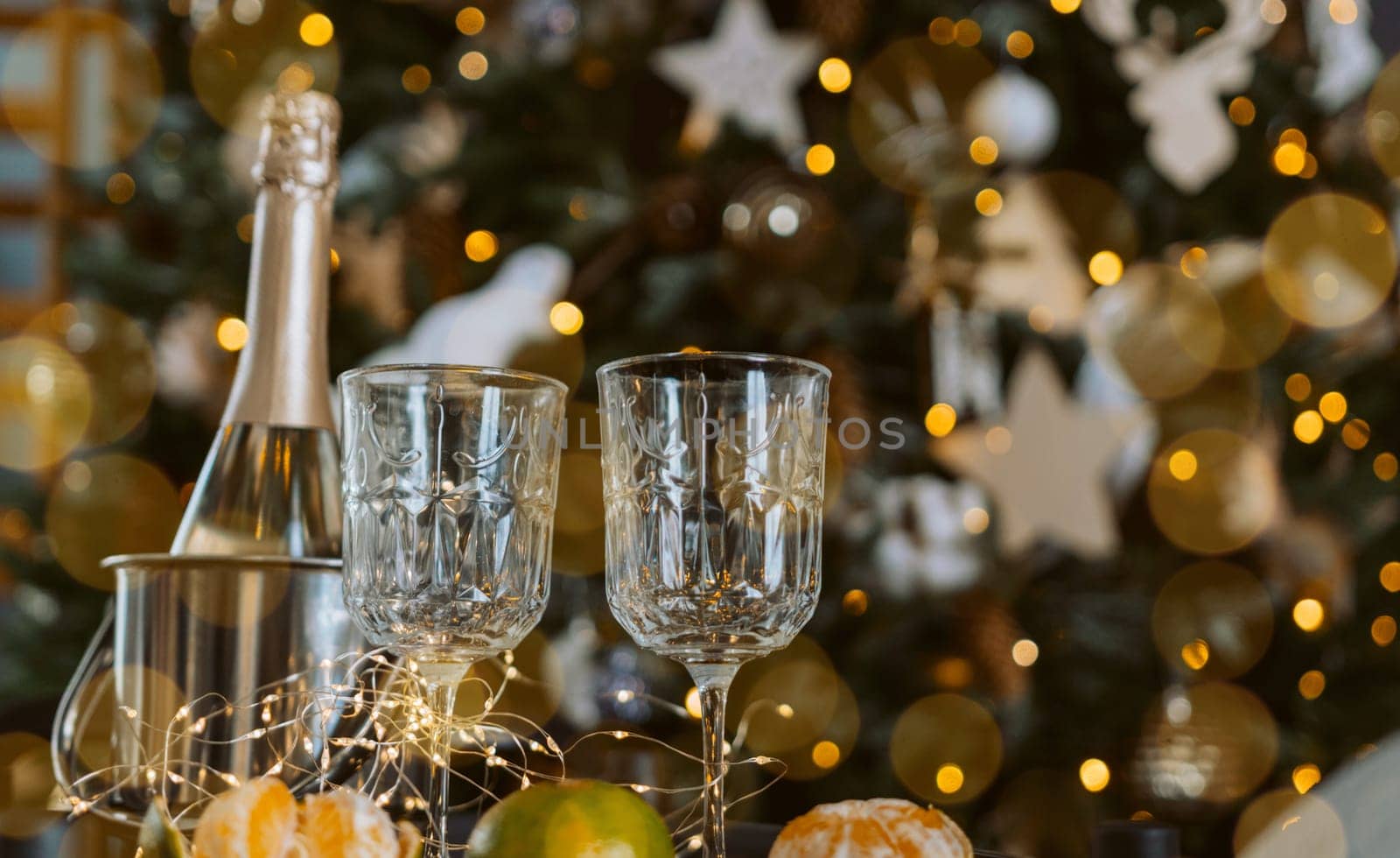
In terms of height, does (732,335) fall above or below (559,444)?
above

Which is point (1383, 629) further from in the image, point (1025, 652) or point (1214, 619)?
point (1025, 652)

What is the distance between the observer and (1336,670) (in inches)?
56.9

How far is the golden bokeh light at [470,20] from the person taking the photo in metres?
1.48

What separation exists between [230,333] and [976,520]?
0.93 metres

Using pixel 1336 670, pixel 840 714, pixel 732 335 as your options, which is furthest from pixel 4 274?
pixel 1336 670

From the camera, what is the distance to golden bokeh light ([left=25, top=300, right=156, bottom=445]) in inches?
58.2

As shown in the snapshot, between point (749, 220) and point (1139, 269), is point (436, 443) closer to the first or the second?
point (749, 220)

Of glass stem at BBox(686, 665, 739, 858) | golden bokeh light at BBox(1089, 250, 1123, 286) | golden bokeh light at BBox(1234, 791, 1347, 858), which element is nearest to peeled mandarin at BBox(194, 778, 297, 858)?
glass stem at BBox(686, 665, 739, 858)

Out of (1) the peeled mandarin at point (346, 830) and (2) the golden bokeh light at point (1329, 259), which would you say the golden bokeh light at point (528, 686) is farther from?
(2) the golden bokeh light at point (1329, 259)

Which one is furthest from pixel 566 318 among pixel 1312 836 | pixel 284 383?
pixel 1312 836

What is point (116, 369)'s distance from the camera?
1.49 meters

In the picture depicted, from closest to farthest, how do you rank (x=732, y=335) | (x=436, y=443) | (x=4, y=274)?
(x=436, y=443) < (x=732, y=335) < (x=4, y=274)

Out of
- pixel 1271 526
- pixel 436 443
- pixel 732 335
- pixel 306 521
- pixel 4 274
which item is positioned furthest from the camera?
pixel 4 274

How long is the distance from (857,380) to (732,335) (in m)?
0.16
